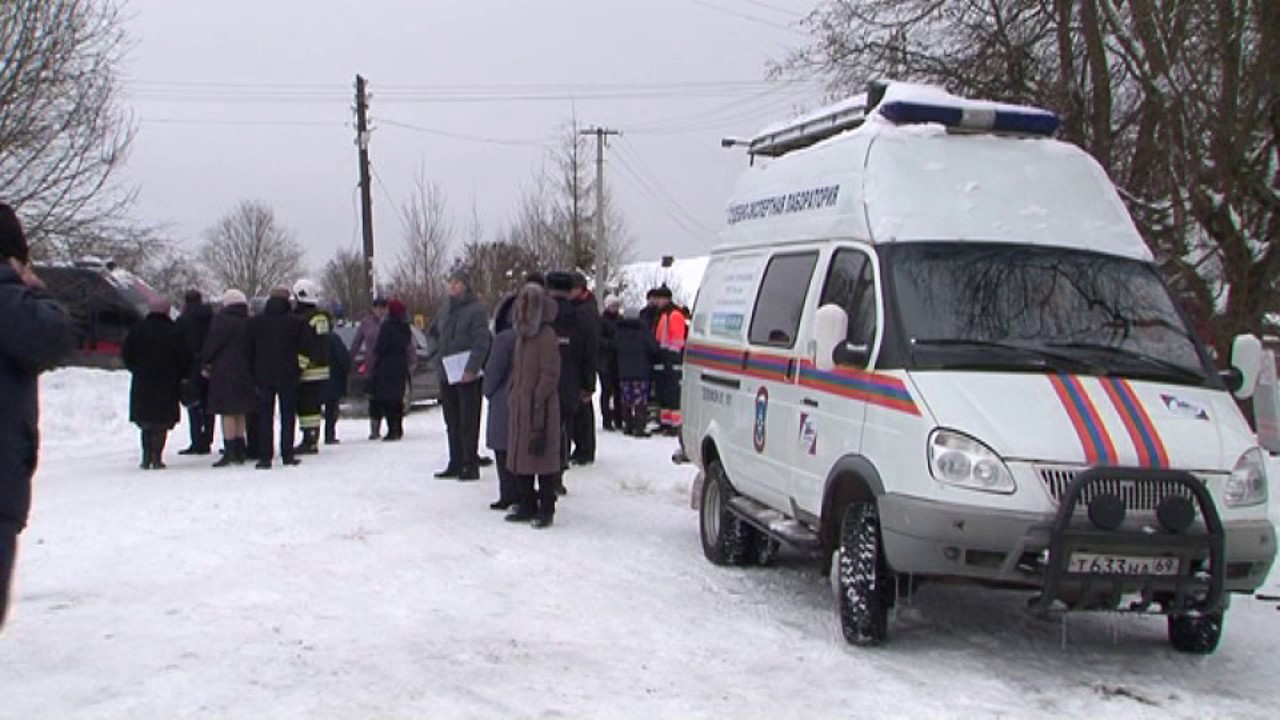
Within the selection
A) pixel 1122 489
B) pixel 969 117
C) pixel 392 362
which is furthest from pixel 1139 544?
pixel 392 362

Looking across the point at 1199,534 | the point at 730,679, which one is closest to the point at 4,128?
the point at 730,679

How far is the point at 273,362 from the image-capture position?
1247 cm

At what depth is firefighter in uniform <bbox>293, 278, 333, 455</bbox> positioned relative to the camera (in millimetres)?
13258

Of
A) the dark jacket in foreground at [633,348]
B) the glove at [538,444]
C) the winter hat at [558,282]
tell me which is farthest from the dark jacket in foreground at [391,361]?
the glove at [538,444]

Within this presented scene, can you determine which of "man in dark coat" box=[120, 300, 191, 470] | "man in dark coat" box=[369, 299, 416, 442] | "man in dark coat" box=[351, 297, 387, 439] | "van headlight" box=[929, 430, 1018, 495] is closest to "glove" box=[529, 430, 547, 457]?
"van headlight" box=[929, 430, 1018, 495]

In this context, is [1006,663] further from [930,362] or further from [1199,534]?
[930,362]

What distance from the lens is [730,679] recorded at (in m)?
5.70

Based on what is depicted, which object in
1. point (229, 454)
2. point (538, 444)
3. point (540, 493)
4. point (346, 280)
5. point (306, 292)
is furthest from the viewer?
point (346, 280)

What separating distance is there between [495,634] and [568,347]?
4076 millimetres

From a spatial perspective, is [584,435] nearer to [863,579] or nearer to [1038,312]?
[863,579]

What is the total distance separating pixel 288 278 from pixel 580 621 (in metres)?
67.5

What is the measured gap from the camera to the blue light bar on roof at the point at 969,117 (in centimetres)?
687

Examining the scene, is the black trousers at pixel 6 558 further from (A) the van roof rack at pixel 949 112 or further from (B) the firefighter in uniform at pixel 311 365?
(B) the firefighter in uniform at pixel 311 365

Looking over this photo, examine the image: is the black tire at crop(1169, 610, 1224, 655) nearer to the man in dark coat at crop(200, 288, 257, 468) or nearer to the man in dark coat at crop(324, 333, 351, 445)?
the man in dark coat at crop(200, 288, 257, 468)
